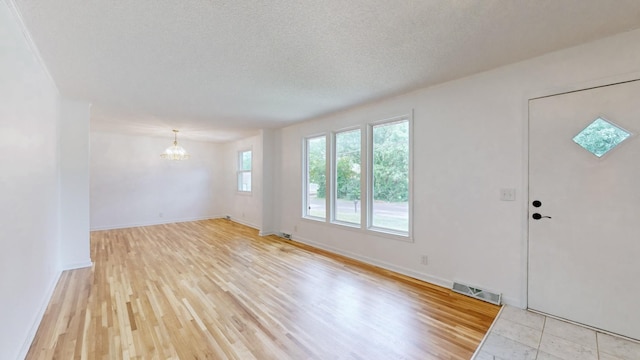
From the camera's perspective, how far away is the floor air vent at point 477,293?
2.65 metres

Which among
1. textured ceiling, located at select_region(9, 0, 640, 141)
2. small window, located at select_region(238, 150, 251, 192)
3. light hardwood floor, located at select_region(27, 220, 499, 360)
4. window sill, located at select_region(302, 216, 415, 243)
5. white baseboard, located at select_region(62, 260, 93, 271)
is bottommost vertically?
light hardwood floor, located at select_region(27, 220, 499, 360)

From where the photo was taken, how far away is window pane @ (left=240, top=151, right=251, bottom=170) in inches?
283

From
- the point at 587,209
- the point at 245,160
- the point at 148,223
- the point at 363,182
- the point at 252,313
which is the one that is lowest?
the point at 252,313

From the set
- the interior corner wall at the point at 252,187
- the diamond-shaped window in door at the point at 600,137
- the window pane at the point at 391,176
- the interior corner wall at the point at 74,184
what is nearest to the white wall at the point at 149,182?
the interior corner wall at the point at 252,187

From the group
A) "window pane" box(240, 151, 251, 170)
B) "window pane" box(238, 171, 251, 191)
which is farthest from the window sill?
"window pane" box(240, 151, 251, 170)

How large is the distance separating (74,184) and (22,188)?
2172 mm

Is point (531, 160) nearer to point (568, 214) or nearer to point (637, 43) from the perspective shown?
point (568, 214)

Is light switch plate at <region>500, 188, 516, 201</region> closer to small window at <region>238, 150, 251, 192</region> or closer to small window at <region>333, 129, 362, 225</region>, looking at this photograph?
small window at <region>333, 129, 362, 225</region>

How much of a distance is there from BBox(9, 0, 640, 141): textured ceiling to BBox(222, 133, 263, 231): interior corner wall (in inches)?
113

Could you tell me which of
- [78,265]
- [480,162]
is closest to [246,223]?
[78,265]

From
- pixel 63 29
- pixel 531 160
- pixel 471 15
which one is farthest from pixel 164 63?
pixel 531 160

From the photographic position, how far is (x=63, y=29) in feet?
6.48

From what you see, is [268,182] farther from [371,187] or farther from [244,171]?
[371,187]

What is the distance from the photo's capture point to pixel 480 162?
2.83m
